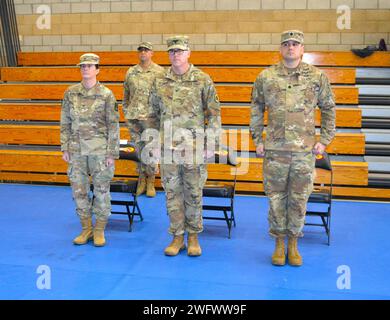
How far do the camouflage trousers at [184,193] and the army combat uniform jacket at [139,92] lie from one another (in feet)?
7.27

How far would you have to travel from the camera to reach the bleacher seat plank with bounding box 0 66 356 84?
309 inches

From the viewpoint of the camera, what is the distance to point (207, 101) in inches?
165

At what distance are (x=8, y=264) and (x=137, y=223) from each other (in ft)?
5.14

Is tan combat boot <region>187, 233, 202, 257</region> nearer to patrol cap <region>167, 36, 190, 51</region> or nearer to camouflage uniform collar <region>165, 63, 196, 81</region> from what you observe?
camouflage uniform collar <region>165, 63, 196, 81</region>

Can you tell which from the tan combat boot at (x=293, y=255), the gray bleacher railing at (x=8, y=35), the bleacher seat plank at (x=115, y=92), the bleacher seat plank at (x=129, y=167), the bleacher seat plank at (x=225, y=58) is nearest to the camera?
the tan combat boot at (x=293, y=255)

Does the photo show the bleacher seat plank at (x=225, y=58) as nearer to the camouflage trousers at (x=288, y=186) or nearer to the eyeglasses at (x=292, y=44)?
the eyeglasses at (x=292, y=44)

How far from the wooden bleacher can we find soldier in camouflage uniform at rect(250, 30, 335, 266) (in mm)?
2587

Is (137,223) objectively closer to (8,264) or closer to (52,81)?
(8,264)

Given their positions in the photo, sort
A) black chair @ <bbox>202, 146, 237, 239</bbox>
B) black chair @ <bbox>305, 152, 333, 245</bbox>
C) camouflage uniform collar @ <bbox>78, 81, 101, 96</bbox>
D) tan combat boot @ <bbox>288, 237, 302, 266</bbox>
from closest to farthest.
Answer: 1. tan combat boot @ <bbox>288, 237, 302, 266</bbox>
2. camouflage uniform collar @ <bbox>78, 81, 101, 96</bbox>
3. black chair @ <bbox>305, 152, 333, 245</bbox>
4. black chair @ <bbox>202, 146, 237, 239</bbox>

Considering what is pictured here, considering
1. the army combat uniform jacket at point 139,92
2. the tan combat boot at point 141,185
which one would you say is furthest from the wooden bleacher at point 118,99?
the army combat uniform jacket at point 139,92

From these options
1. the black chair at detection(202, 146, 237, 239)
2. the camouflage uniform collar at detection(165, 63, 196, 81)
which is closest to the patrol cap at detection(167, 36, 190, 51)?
the camouflage uniform collar at detection(165, 63, 196, 81)

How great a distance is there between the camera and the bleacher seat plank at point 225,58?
8.09 meters

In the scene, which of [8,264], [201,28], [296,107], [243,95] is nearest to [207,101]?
[296,107]

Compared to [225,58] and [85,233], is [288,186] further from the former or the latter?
[225,58]
